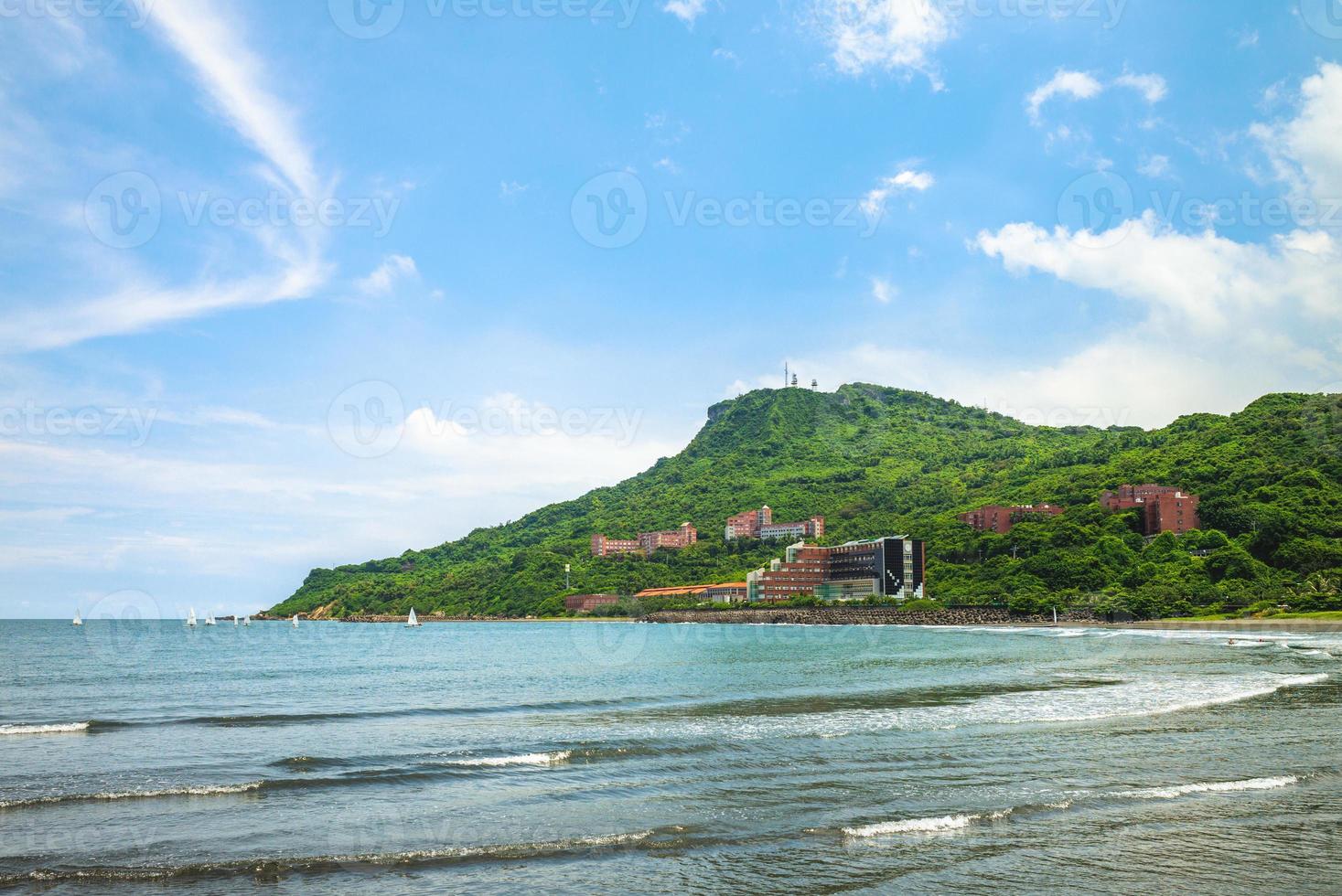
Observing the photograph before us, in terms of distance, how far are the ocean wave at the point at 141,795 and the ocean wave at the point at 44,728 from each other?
11.1 metres

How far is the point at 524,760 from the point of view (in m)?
20.8

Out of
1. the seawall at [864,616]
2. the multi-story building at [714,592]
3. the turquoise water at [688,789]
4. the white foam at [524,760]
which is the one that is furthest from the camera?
the multi-story building at [714,592]

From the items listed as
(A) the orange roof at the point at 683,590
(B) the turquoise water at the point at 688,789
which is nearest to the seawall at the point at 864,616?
(A) the orange roof at the point at 683,590

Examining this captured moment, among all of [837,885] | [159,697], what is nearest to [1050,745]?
[837,885]

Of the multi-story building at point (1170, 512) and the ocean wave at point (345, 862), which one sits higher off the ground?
the multi-story building at point (1170, 512)

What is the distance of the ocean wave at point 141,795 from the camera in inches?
645

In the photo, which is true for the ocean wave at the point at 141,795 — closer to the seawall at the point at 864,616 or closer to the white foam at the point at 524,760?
the white foam at the point at 524,760

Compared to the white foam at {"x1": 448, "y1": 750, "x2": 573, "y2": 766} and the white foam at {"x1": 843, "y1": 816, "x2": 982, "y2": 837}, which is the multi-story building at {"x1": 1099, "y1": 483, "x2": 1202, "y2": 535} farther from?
the white foam at {"x1": 843, "y1": 816, "x2": 982, "y2": 837}

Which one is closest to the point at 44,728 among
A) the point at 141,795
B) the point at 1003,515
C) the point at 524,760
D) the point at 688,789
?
the point at 141,795

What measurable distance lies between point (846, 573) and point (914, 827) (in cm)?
16509

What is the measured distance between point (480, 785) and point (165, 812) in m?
5.57

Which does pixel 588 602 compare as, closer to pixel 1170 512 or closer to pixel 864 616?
pixel 864 616

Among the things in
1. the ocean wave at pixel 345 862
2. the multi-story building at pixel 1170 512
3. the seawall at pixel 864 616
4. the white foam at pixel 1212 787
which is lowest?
the seawall at pixel 864 616

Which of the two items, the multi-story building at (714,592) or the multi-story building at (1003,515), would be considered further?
the multi-story building at (714,592)
